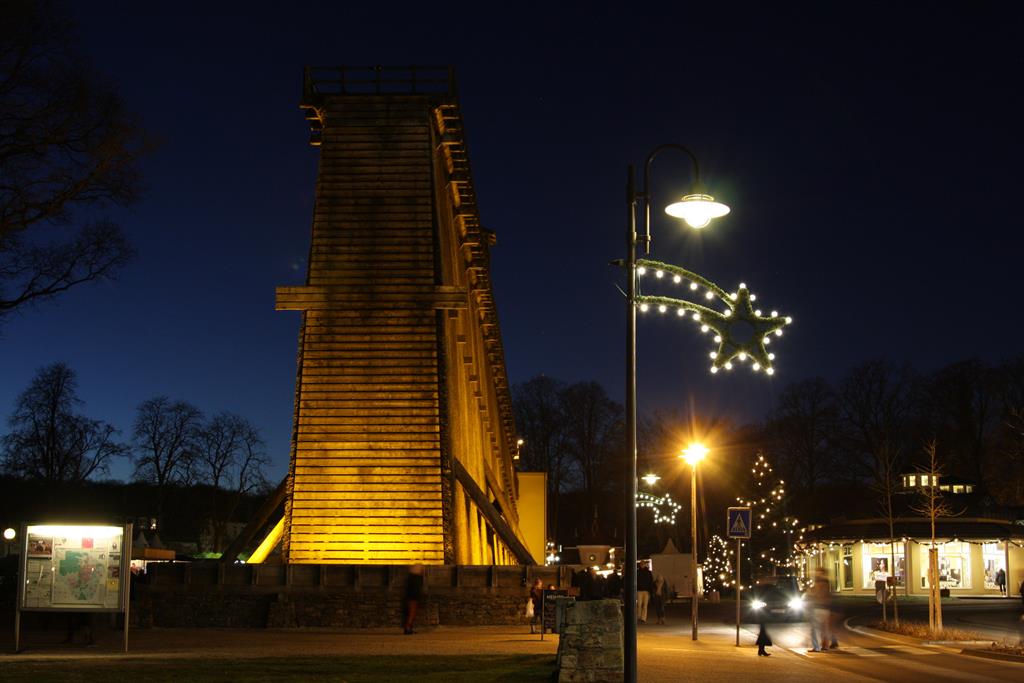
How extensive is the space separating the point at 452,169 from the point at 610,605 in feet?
89.9

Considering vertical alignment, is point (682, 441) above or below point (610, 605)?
above

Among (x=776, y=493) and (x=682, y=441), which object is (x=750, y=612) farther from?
(x=682, y=441)

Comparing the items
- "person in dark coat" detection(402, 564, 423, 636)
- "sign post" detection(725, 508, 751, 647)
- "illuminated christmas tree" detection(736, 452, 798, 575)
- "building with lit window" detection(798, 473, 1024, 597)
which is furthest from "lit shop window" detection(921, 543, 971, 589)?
"person in dark coat" detection(402, 564, 423, 636)

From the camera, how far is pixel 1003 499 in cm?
5834

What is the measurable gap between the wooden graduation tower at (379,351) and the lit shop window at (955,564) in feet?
111

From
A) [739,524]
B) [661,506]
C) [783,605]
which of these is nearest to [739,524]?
[739,524]

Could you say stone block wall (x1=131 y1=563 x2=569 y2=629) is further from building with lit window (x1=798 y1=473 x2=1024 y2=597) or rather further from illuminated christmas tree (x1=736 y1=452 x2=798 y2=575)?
building with lit window (x1=798 y1=473 x2=1024 y2=597)

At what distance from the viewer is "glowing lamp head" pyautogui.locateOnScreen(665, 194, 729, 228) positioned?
12984mm

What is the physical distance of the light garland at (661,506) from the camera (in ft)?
181

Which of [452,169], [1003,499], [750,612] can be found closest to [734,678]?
[750,612]

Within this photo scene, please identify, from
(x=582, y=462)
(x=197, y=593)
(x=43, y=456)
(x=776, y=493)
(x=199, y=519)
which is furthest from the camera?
(x=582, y=462)

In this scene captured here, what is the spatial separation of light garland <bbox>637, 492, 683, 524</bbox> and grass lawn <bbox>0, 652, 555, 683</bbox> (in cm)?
3517

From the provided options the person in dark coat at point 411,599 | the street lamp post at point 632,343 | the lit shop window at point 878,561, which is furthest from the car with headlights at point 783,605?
the lit shop window at point 878,561

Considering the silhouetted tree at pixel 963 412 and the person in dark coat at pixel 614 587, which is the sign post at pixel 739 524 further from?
the silhouetted tree at pixel 963 412
